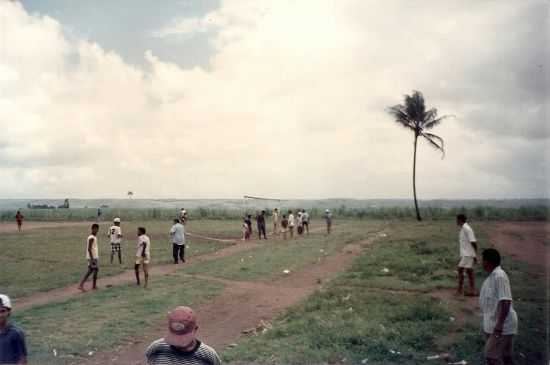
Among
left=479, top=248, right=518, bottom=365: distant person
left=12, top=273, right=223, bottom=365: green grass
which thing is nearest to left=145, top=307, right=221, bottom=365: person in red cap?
left=479, top=248, right=518, bottom=365: distant person

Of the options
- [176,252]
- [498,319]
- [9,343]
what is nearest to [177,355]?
[9,343]

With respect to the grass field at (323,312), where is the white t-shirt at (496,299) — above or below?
above

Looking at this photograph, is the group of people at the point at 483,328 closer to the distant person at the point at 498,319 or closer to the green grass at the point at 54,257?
the distant person at the point at 498,319

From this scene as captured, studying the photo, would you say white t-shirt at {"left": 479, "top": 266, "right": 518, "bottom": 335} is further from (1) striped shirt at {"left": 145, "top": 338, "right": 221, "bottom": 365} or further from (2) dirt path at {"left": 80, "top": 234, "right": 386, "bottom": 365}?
(2) dirt path at {"left": 80, "top": 234, "right": 386, "bottom": 365}

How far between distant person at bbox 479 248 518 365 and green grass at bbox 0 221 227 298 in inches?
456

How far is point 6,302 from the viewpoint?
4672mm

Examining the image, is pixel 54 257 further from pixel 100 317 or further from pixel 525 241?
pixel 525 241

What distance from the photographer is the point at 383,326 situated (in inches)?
324

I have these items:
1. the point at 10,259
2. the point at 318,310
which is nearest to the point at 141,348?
the point at 318,310

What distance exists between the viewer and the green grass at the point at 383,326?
23.0ft

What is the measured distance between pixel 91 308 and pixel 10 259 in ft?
34.9

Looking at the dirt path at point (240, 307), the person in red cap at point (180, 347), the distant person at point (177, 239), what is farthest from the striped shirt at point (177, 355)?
the distant person at point (177, 239)

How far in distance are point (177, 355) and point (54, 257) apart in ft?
59.4

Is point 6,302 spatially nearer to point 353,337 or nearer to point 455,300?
point 353,337
